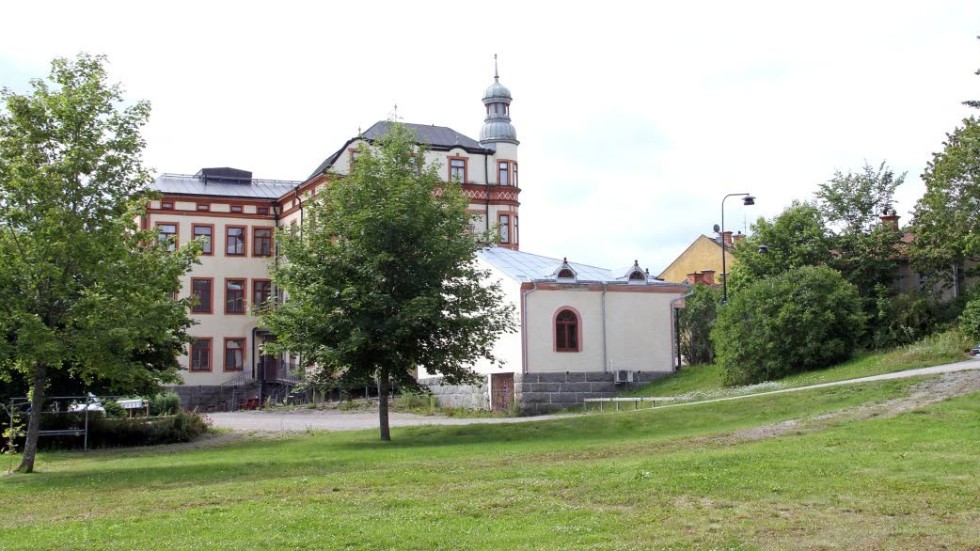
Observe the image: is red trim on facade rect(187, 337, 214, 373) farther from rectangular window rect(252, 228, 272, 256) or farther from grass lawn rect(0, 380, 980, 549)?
grass lawn rect(0, 380, 980, 549)

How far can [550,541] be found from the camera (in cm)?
1070

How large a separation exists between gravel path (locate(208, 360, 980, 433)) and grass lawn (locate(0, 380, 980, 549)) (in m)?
3.58

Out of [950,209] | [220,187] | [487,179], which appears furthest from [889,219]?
[220,187]

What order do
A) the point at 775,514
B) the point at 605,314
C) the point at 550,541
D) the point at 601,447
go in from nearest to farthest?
the point at 550,541 < the point at 775,514 < the point at 601,447 < the point at 605,314

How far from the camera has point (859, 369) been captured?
108 feet

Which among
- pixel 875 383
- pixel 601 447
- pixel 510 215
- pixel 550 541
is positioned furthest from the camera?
pixel 510 215

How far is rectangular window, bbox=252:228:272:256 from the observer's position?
59.8 meters

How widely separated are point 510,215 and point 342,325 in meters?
30.9

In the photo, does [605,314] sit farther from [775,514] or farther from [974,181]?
[775,514]

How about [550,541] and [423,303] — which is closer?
[550,541]

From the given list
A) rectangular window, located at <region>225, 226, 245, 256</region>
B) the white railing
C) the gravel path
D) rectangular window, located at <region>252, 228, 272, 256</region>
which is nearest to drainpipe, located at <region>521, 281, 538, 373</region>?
the white railing

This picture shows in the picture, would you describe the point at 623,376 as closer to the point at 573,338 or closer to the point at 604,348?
the point at 604,348

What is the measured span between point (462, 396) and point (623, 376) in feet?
21.3

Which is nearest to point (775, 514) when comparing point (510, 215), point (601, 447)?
point (601, 447)
